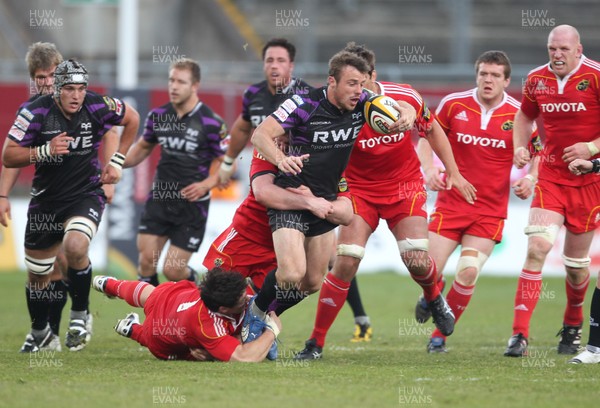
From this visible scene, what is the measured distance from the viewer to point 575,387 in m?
6.56

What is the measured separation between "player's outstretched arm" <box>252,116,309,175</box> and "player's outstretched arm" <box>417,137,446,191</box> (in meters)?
1.73

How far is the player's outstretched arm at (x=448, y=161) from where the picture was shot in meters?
8.59

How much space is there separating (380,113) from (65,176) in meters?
3.06

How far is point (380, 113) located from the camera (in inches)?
300

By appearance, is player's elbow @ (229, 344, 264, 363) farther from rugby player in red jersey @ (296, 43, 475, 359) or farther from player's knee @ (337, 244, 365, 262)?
player's knee @ (337, 244, 365, 262)

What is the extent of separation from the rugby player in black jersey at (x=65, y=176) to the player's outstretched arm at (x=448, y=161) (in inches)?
116

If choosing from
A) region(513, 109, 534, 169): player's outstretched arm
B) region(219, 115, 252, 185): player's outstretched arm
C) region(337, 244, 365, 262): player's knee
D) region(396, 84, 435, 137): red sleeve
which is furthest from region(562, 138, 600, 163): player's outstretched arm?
region(219, 115, 252, 185): player's outstretched arm

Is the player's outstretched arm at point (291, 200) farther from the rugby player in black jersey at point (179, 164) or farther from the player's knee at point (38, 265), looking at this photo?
the rugby player in black jersey at point (179, 164)

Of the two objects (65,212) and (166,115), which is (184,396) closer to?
(65,212)

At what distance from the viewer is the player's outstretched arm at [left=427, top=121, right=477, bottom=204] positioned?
8.59 m

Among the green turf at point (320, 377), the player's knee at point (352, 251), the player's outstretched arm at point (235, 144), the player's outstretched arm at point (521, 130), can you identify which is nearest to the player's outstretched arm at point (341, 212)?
the player's knee at point (352, 251)

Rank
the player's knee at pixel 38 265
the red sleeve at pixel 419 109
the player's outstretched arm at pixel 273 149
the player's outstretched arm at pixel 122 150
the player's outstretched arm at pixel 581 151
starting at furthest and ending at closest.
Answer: the player's outstretched arm at pixel 122 150 < the player's knee at pixel 38 265 < the red sleeve at pixel 419 109 < the player's outstretched arm at pixel 581 151 < the player's outstretched arm at pixel 273 149

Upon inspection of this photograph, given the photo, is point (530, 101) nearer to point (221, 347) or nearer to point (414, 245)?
point (414, 245)

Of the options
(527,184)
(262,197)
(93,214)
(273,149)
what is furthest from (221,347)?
(527,184)
